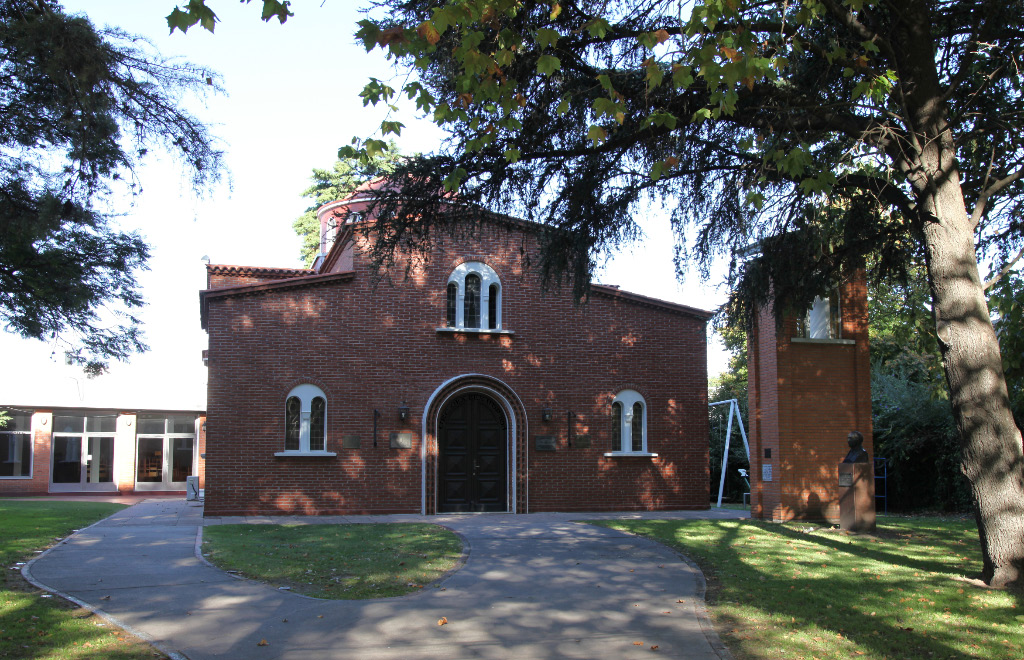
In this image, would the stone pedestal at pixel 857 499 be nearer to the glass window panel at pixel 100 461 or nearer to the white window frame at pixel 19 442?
the glass window panel at pixel 100 461

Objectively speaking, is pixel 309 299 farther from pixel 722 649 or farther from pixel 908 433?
pixel 908 433

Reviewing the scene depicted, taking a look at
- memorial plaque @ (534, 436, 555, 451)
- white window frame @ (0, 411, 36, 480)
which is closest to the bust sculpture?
memorial plaque @ (534, 436, 555, 451)

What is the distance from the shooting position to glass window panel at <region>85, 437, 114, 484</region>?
107 ft

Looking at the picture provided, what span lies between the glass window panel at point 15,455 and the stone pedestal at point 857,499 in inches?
1182

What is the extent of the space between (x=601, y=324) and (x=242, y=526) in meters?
10.0

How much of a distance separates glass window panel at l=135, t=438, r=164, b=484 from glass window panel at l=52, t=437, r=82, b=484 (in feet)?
7.22

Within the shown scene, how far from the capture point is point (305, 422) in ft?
62.1

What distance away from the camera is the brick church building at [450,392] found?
18578 millimetres

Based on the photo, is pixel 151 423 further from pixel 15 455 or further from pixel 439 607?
pixel 439 607

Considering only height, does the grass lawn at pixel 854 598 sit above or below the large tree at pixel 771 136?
below

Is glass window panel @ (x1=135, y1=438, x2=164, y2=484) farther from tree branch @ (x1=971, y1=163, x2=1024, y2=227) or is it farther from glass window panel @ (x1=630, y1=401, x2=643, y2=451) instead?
tree branch @ (x1=971, y1=163, x2=1024, y2=227)

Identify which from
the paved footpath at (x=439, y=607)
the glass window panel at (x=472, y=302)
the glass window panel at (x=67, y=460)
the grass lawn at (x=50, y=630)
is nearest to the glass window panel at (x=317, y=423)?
the glass window panel at (x=472, y=302)

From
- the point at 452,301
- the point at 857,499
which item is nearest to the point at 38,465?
the point at 452,301

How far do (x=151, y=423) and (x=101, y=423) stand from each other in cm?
186
